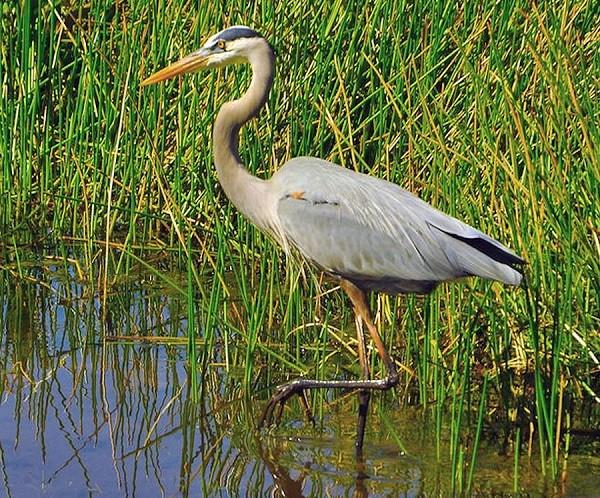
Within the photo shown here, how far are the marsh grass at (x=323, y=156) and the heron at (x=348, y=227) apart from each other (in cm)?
13

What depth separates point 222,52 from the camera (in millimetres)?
4727

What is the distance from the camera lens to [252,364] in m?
4.62

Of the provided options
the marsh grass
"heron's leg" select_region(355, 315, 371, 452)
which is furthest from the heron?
the marsh grass

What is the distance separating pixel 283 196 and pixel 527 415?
107 cm

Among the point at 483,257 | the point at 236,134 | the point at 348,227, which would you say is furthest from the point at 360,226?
the point at 236,134

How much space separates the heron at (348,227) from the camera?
4305 millimetres

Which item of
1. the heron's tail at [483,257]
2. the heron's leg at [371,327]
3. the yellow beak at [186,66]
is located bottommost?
the heron's leg at [371,327]

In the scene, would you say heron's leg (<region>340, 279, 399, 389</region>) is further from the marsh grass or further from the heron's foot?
the heron's foot

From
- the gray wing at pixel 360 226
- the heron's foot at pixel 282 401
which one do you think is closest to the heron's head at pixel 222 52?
the gray wing at pixel 360 226

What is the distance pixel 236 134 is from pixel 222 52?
11.6 inches

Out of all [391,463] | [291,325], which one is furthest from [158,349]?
[391,463]

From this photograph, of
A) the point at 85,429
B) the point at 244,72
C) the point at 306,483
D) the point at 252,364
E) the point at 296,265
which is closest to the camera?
the point at 306,483

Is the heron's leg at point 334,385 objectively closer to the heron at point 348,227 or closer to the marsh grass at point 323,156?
the heron at point 348,227

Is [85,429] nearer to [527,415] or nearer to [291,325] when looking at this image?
[291,325]
